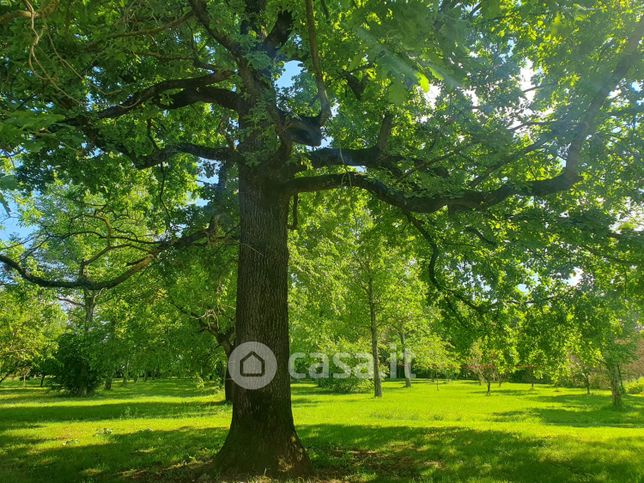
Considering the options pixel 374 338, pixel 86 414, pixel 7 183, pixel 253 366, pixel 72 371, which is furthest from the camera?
pixel 72 371

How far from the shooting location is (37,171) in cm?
877

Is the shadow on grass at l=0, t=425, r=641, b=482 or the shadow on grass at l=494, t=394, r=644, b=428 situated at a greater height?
the shadow on grass at l=0, t=425, r=641, b=482

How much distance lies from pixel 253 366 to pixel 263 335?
1.78 ft

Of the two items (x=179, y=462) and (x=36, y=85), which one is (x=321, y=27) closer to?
(x=36, y=85)

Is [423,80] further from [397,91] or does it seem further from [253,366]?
[253,366]

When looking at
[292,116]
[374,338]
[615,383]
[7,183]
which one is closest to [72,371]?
[374,338]

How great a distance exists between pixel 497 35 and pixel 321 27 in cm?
384

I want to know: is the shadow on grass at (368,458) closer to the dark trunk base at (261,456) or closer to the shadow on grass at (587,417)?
the dark trunk base at (261,456)

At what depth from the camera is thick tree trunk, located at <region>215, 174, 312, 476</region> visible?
700cm

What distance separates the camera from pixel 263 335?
7625 millimetres

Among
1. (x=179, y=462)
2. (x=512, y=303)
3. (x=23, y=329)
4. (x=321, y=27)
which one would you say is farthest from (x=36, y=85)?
(x=23, y=329)

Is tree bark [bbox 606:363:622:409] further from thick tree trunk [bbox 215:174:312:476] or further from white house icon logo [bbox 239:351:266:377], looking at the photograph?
white house icon logo [bbox 239:351:266:377]

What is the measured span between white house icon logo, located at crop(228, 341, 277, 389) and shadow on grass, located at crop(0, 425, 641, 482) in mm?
1052

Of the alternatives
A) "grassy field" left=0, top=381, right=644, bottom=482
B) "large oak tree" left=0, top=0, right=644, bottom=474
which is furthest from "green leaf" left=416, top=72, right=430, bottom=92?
"grassy field" left=0, top=381, right=644, bottom=482
